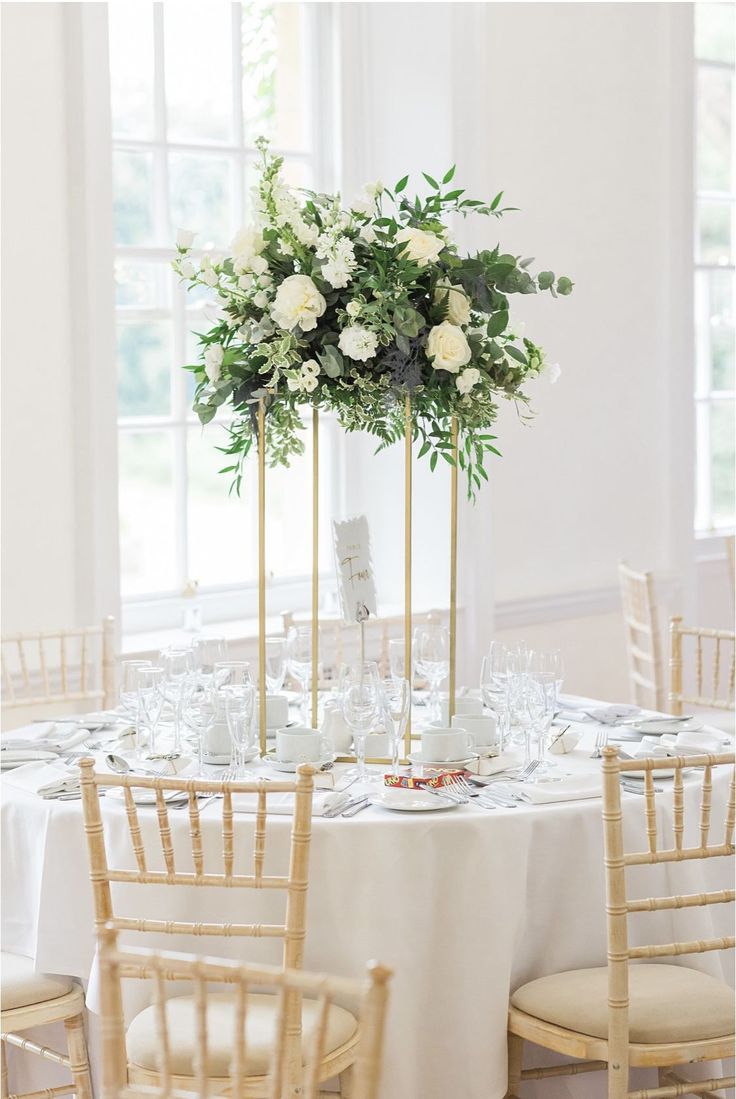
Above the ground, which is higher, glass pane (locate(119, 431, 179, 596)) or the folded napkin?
glass pane (locate(119, 431, 179, 596))

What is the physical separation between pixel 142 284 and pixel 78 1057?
112 inches

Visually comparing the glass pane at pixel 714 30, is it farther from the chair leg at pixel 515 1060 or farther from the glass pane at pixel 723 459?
the chair leg at pixel 515 1060

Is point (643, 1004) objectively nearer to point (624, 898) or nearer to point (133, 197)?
point (624, 898)

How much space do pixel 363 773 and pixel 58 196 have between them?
2273mm

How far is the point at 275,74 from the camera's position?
16.4 feet

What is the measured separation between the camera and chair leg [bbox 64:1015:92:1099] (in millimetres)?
2588

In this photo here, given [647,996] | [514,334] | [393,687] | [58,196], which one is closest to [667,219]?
[58,196]

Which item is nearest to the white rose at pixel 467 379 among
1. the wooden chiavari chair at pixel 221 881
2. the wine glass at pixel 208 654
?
A: the wine glass at pixel 208 654

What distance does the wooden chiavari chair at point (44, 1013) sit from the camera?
2529 millimetres

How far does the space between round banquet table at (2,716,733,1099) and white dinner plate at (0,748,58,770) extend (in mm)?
342

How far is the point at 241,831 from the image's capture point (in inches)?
95.8

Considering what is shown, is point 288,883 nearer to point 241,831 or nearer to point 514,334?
point 241,831

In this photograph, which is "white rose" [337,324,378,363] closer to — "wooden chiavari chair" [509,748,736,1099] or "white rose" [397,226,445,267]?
"white rose" [397,226,445,267]

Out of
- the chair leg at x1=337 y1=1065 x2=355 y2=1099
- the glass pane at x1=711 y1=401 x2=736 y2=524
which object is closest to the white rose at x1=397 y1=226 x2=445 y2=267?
the chair leg at x1=337 y1=1065 x2=355 y2=1099
